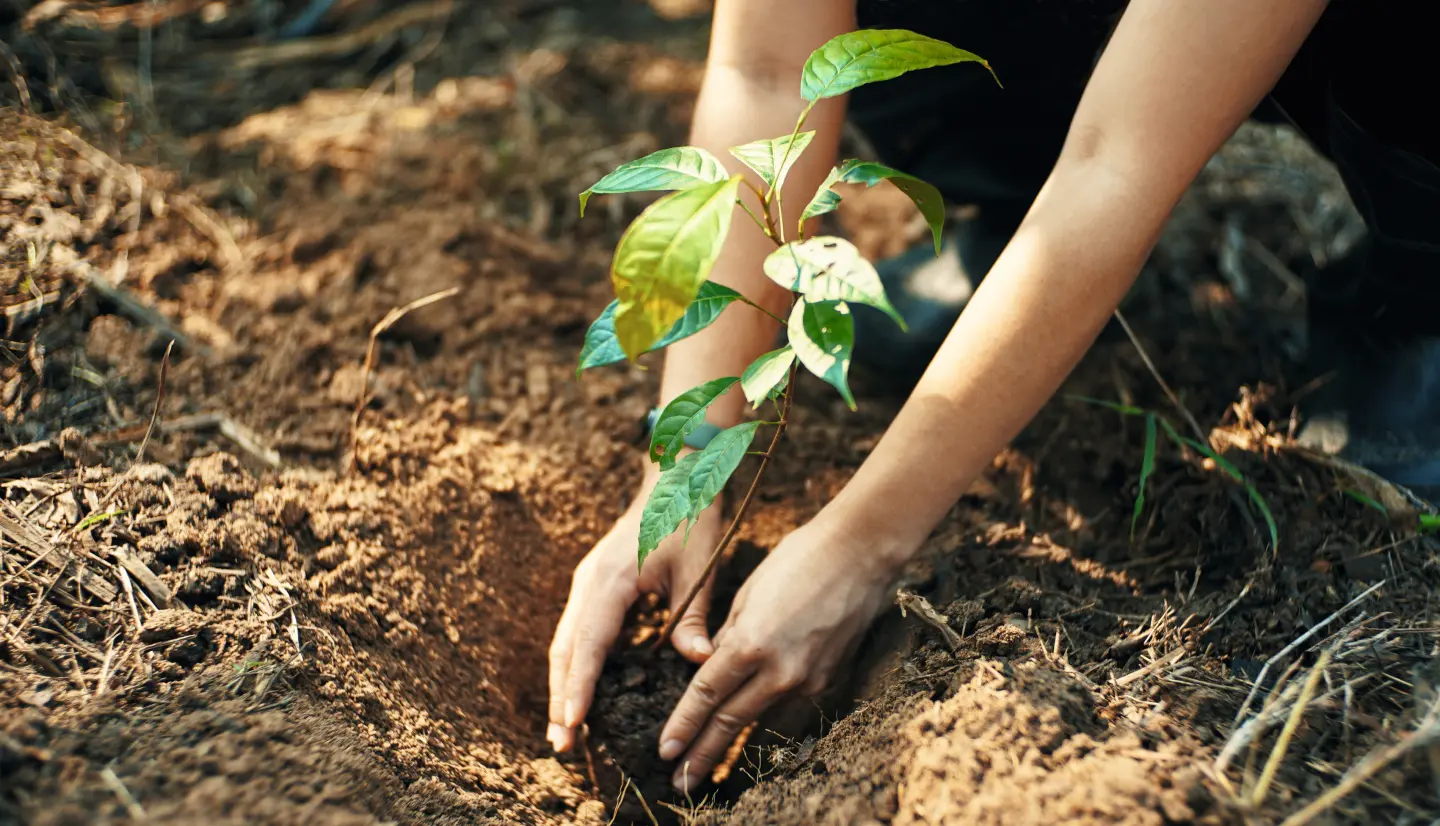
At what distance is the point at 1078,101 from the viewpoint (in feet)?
6.00

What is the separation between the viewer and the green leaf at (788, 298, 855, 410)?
0.94 meters

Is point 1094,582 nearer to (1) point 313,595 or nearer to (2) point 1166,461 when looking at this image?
(2) point 1166,461

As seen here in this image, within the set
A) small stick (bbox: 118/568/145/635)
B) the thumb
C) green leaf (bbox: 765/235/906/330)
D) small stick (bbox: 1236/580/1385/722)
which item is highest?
green leaf (bbox: 765/235/906/330)

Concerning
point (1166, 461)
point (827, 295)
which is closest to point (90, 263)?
point (827, 295)

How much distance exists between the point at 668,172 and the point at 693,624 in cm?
68

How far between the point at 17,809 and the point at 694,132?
1189mm

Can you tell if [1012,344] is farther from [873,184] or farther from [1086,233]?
[873,184]

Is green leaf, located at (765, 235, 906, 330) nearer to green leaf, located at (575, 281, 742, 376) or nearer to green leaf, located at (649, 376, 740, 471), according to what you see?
green leaf, located at (575, 281, 742, 376)

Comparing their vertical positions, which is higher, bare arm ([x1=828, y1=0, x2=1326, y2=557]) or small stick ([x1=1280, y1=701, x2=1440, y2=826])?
bare arm ([x1=828, y1=0, x2=1326, y2=557])

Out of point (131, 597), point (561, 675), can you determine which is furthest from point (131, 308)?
point (561, 675)

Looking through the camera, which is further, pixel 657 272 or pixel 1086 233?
pixel 1086 233

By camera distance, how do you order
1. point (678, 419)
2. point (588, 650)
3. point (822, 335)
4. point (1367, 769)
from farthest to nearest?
point (588, 650) < point (678, 419) < point (822, 335) < point (1367, 769)

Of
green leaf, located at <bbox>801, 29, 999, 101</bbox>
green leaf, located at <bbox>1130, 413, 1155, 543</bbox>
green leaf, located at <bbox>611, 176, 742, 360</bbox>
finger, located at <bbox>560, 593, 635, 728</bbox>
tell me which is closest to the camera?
green leaf, located at <bbox>611, 176, 742, 360</bbox>

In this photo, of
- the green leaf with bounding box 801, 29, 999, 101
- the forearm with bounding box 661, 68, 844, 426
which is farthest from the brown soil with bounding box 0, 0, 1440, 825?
the green leaf with bounding box 801, 29, 999, 101
